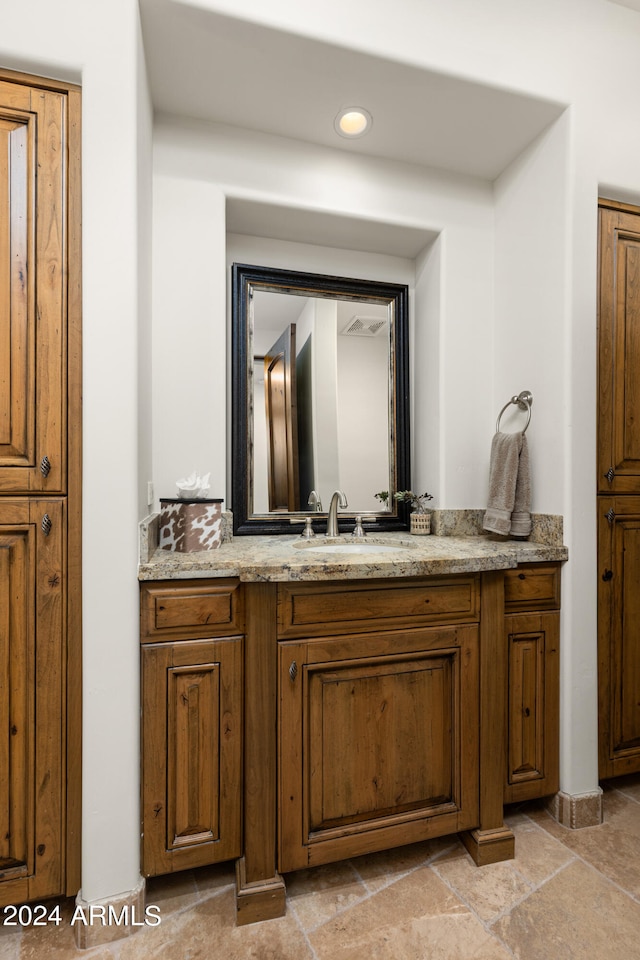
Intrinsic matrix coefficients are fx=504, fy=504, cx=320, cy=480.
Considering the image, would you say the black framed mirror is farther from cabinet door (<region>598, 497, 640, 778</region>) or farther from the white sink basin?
cabinet door (<region>598, 497, 640, 778</region>)

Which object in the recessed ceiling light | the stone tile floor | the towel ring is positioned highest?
the recessed ceiling light

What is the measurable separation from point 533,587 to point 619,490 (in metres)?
0.50

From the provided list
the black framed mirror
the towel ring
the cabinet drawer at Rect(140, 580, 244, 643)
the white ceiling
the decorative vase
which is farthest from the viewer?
the decorative vase

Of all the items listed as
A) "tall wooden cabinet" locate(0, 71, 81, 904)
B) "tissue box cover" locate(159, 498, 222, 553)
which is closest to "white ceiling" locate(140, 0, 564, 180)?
"tall wooden cabinet" locate(0, 71, 81, 904)

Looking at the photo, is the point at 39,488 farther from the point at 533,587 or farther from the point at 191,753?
the point at 533,587

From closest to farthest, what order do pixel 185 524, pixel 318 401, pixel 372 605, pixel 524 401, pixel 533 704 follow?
pixel 372 605
pixel 185 524
pixel 533 704
pixel 524 401
pixel 318 401

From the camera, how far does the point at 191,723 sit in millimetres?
1337

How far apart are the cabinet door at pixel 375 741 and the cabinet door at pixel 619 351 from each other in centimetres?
86

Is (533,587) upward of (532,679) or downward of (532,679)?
upward

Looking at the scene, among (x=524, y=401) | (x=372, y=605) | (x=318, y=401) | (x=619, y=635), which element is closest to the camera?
(x=372, y=605)

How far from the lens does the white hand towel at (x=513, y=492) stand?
1.82m

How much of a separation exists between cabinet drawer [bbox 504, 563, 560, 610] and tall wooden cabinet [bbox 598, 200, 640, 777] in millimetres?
206

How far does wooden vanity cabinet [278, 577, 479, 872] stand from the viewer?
1.34 m

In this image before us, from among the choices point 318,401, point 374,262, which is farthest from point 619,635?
point 374,262
